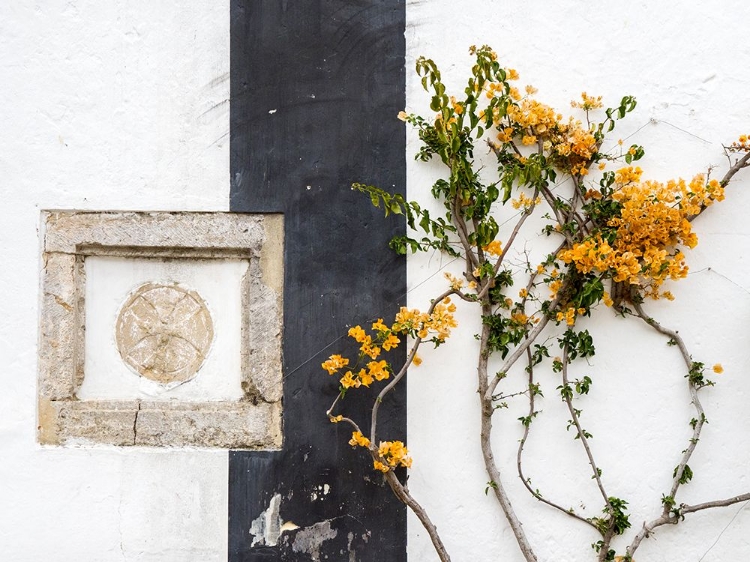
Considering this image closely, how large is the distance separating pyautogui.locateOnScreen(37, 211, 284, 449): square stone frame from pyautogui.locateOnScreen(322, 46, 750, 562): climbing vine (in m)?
0.29

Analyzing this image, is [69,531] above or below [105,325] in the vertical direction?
below

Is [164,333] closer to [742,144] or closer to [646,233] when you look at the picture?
[646,233]

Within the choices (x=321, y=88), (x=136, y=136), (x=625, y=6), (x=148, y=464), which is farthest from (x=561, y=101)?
(x=148, y=464)

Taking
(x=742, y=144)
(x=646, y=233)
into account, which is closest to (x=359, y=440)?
(x=646, y=233)

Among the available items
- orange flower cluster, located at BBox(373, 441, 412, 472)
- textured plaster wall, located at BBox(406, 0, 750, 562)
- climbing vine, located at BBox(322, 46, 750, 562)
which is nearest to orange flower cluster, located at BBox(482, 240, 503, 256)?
climbing vine, located at BBox(322, 46, 750, 562)

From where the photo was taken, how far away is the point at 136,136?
93.0 inches

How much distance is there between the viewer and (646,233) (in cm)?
220

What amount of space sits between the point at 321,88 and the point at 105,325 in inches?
45.5

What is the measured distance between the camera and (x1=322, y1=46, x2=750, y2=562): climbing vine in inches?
86.9

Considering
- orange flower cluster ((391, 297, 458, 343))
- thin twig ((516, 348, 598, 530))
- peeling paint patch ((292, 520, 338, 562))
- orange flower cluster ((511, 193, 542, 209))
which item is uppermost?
orange flower cluster ((511, 193, 542, 209))

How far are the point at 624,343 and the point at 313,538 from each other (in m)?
1.29

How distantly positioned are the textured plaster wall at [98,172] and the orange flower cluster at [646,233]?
51.2 inches

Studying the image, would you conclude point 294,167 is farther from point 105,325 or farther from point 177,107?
point 105,325

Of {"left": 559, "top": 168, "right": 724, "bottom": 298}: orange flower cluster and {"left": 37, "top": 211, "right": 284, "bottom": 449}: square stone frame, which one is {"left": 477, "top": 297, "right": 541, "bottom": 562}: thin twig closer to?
{"left": 559, "top": 168, "right": 724, "bottom": 298}: orange flower cluster
